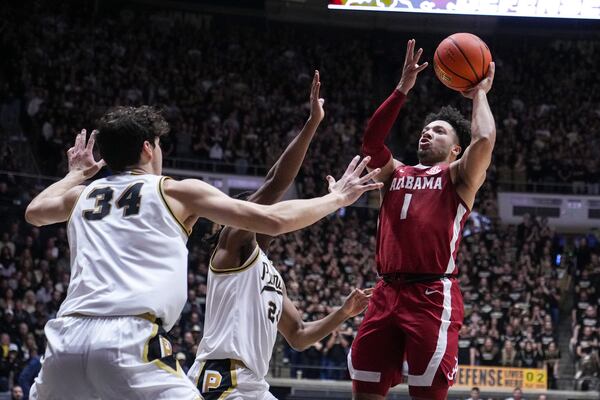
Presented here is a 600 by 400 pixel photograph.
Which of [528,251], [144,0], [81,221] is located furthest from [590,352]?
[144,0]

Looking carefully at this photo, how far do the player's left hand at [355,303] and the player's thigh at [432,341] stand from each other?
1.47ft

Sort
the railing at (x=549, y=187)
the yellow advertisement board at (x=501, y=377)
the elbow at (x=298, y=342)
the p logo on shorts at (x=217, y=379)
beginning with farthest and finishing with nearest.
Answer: the railing at (x=549, y=187) → the yellow advertisement board at (x=501, y=377) → the elbow at (x=298, y=342) → the p logo on shorts at (x=217, y=379)

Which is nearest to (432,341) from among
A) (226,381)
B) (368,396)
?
(368,396)

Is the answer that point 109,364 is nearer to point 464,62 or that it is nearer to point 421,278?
point 421,278

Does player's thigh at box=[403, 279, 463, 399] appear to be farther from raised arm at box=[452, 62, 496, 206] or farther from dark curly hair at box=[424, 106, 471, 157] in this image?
dark curly hair at box=[424, 106, 471, 157]

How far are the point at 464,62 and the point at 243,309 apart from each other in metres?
2.13

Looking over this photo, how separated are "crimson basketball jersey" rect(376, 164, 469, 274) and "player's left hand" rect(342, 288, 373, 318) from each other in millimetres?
247

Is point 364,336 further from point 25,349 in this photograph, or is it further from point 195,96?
point 195,96

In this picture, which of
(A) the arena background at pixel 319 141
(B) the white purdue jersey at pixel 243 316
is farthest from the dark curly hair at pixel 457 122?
(A) the arena background at pixel 319 141

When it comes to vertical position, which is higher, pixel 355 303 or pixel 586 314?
pixel 355 303

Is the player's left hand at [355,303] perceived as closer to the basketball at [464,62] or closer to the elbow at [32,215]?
the basketball at [464,62]

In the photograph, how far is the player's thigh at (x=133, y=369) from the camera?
370 cm

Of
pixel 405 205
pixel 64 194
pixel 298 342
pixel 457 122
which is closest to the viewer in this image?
pixel 64 194

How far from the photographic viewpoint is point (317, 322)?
19.3 ft
